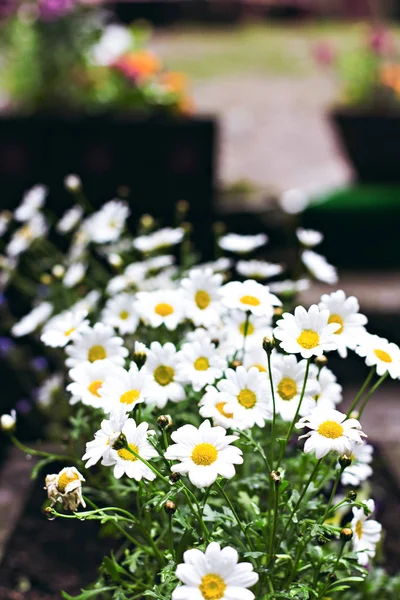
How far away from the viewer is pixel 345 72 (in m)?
3.98

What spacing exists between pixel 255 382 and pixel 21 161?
2162 millimetres

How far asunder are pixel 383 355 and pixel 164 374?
1.30 feet

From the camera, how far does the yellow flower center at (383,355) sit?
1326 millimetres

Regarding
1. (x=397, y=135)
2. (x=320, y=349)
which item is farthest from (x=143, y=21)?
(x=320, y=349)

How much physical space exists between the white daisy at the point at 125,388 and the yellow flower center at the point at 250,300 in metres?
0.24

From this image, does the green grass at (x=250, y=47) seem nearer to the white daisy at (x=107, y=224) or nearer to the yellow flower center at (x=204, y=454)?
the white daisy at (x=107, y=224)

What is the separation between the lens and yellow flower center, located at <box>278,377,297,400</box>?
4.54 ft

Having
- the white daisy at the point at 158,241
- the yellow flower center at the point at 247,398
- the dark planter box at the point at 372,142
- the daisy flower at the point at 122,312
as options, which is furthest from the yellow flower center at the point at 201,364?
the dark planter box at the point at 372,142

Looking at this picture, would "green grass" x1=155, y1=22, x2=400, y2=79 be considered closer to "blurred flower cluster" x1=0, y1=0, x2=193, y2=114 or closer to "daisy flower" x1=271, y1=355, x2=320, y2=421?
"blurred flower cluster" x1=0, y1=0, x2=193, y2=114

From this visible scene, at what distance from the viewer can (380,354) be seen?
1.34 meters

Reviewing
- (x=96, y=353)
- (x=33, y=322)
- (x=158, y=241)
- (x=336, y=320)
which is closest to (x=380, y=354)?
(x=336, y=320)

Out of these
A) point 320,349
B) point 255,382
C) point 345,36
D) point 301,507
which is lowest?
point 345,36

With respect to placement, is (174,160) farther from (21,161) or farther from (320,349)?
(320,349)

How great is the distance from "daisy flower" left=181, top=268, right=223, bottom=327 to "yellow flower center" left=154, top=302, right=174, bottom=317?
0.04m
